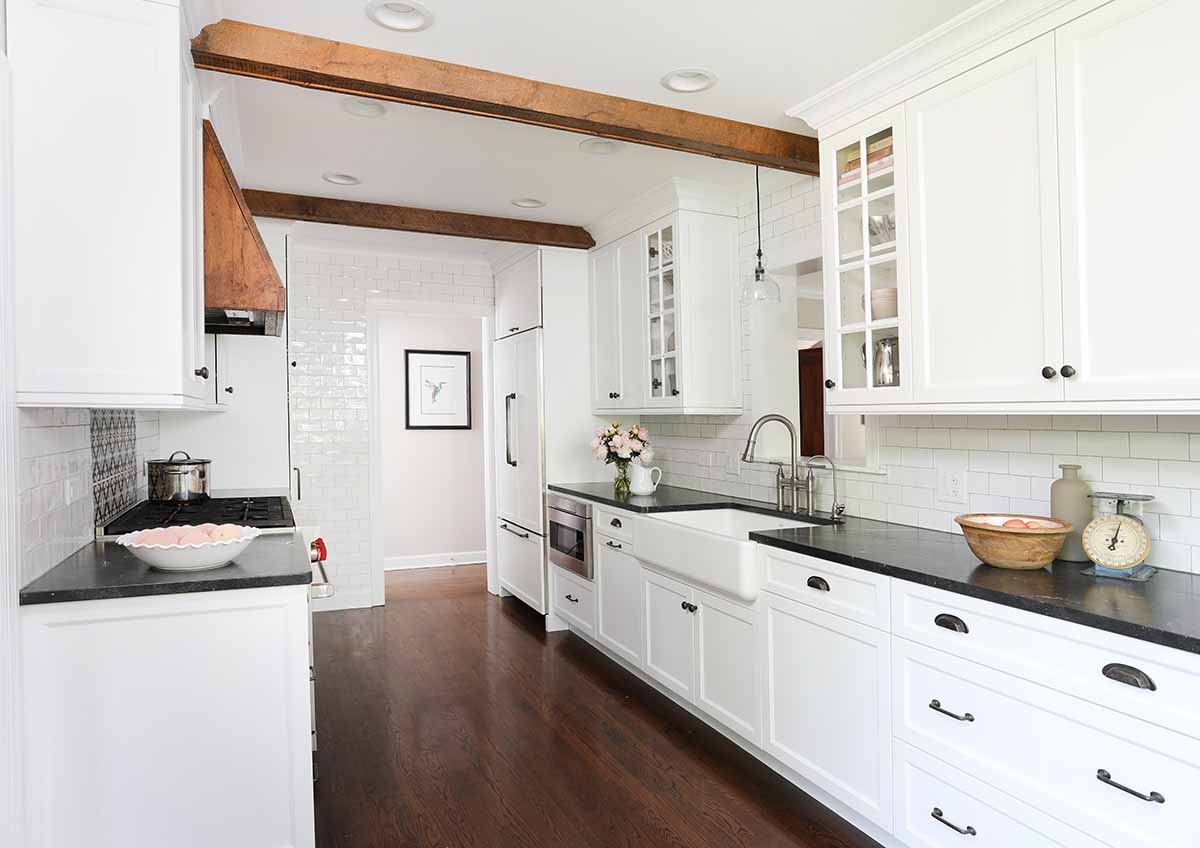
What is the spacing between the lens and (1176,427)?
212 cm

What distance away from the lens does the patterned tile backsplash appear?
2004mm

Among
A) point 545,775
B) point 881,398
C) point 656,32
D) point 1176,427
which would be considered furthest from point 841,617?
point 656,32

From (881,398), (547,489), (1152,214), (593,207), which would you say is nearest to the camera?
(1152,214)

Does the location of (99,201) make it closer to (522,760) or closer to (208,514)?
(208,514)

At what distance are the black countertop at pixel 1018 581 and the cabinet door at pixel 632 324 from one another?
66.5 inches

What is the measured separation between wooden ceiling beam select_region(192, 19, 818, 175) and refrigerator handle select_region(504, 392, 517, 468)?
2716 mm

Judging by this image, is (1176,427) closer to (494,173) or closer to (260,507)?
(494,173)

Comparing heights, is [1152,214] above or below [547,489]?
above

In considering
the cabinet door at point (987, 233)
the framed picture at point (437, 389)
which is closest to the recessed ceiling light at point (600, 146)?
the cabinet door at point (987, 233)

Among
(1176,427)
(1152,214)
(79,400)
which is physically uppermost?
(1152,214)

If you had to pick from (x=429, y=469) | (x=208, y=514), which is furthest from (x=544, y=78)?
(x=429, y=469)

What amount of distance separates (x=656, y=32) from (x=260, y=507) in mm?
2640

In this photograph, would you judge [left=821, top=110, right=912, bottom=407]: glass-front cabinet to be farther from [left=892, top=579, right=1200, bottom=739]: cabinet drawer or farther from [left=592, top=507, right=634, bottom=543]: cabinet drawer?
[left=592, top=507, right=634, bottom=543]: cabinet drawer

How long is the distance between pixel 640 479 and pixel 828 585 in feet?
6.31
